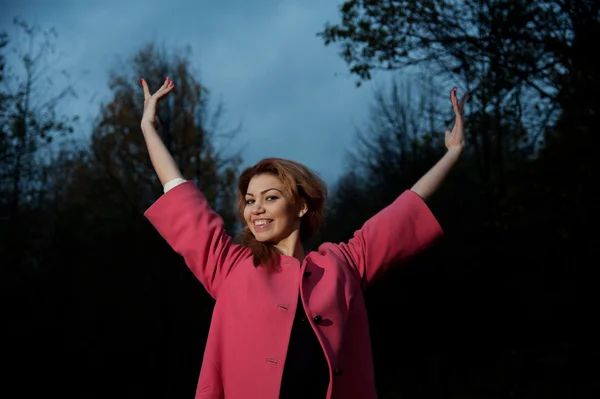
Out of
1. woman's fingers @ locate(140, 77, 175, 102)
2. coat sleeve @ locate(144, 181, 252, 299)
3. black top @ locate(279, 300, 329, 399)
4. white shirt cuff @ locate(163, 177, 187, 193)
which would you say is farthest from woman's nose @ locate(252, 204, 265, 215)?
woman's fingers @ locate(140, 77, 175, 102)

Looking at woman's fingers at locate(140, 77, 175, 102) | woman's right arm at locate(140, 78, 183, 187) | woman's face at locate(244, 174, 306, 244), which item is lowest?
woman's face at locate(244, 174, 306, 244)

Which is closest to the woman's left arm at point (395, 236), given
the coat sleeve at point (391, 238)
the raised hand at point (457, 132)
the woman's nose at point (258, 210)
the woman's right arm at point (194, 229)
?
the coat sleeve at point (391, 238)

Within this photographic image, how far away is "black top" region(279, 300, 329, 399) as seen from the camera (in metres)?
2.31

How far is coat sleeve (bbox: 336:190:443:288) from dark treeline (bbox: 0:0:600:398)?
246 inches

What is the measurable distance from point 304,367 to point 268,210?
612mm

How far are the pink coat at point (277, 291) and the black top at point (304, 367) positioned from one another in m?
0.04

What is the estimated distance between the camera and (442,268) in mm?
14273

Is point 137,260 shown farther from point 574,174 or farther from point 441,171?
point 441,171

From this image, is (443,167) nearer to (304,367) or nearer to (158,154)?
(304,367)

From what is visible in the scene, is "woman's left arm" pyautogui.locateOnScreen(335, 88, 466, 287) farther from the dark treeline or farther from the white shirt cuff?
the dark treeline

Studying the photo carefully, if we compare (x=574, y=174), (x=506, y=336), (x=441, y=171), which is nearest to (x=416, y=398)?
(x=506, y=336)

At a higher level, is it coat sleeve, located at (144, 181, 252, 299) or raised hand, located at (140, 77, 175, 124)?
raised hand, located at (140, 77, 175, 124)

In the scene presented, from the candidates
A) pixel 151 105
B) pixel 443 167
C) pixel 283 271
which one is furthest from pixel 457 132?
pixel 151 105

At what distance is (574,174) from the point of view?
8.40 meters
